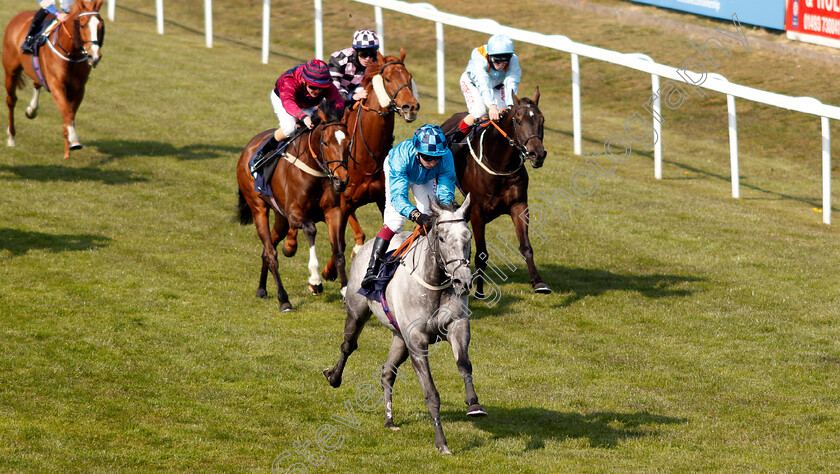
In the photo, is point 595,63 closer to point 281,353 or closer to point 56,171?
point 56,171

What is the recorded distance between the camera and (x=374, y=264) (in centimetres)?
738

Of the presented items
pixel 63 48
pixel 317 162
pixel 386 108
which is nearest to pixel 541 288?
pixel 386 108

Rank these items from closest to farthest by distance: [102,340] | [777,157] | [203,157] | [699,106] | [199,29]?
[102,340]
[203,157]
[777,157]
[699,106]
[199,29]

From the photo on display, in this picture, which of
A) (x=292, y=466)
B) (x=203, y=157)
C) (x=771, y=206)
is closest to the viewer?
(x=292, y=466)

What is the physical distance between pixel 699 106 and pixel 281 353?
1437cm

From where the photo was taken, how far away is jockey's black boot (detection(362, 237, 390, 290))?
7355mm

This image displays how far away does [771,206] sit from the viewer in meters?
15.2

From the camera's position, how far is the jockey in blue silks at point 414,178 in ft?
24.0

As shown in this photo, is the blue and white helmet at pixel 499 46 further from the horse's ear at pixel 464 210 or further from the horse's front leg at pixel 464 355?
the horse's front leg at pixel 464 355

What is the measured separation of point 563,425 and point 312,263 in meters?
4.02

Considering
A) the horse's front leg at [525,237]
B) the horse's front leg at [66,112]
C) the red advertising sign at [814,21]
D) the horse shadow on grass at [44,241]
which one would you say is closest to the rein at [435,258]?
the horse's front leg at [525,237]

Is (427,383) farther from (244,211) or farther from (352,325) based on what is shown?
(244,211)

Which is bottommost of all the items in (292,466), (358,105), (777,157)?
(777,157)

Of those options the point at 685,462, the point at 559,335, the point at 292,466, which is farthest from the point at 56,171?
the point at 685,462
